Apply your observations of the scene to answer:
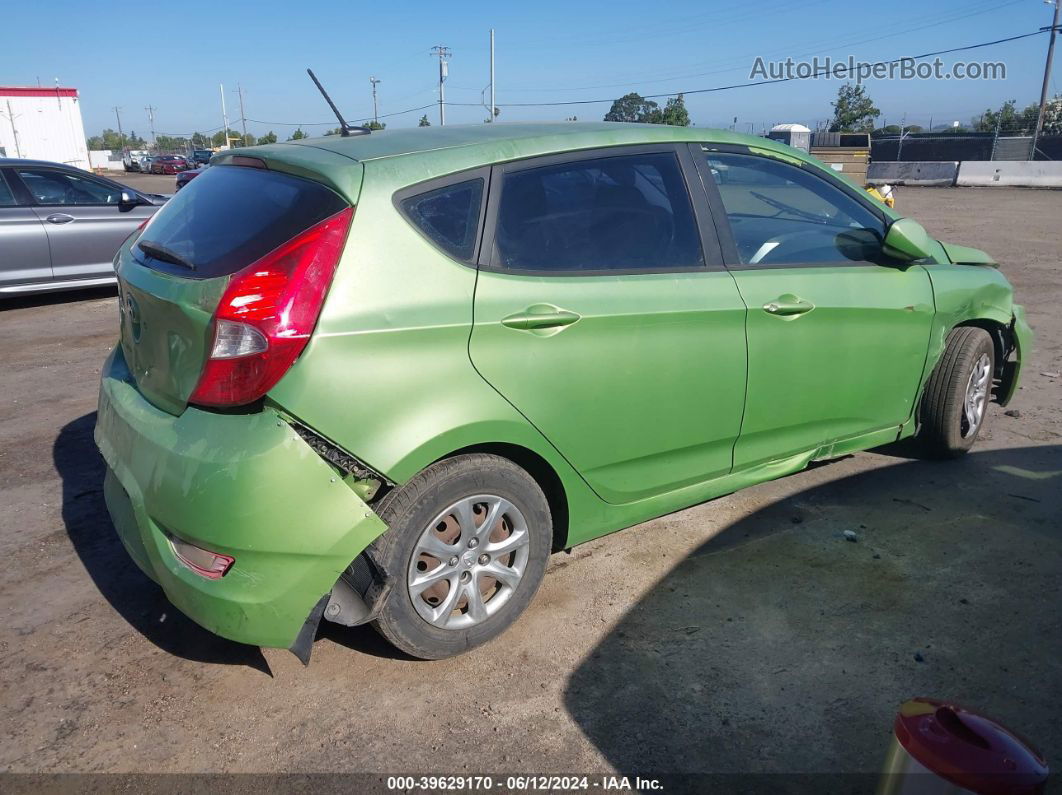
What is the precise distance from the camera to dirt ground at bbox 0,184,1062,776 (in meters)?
2.51

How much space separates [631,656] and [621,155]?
1.90 meters

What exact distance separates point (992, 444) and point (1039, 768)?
4040mm

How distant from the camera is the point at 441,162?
9.09 ft

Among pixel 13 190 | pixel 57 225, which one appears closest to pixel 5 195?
pixel 13 190

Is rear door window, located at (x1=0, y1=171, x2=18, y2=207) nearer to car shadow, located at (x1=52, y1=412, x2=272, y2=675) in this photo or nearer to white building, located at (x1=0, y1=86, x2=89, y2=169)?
car shadow, located at (x1=52, y1=412, x2=272, y2=675)

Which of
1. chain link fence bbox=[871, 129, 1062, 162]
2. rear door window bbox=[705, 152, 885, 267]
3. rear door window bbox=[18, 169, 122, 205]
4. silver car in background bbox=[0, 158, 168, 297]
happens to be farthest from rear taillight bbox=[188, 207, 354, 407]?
chain link fence bbox=[871, 129, 1062, 162]

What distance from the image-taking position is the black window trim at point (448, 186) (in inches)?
105

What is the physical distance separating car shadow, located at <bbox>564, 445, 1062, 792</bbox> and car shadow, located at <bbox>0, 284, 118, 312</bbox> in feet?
26.8

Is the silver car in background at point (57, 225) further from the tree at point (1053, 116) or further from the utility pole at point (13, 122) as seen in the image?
the tree at point (1053, 116)

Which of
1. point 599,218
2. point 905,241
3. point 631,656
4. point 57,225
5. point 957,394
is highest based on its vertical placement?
point 599,218

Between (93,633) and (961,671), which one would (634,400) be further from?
(93,633)

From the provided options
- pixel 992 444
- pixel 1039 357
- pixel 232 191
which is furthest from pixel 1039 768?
pixel 1039 357

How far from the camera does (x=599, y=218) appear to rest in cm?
311

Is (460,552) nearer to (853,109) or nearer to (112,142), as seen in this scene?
(853,109)
